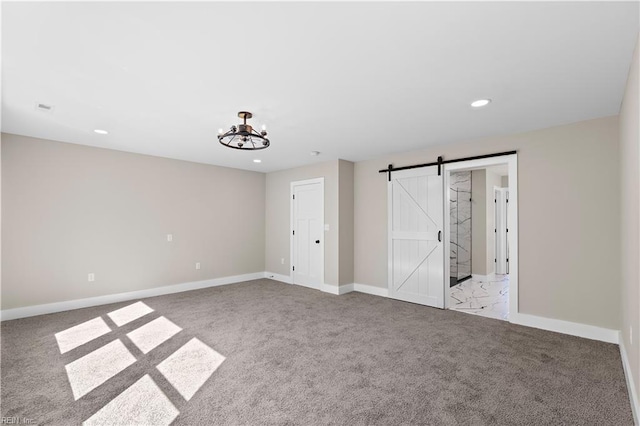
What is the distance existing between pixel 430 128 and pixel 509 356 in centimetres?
266

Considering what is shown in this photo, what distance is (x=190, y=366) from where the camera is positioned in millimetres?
2736

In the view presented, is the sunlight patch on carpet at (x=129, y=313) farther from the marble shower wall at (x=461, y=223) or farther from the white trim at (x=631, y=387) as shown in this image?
the marble shower wall at (x=461, y=223)

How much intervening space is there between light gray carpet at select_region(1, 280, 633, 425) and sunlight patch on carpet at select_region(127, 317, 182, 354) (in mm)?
84

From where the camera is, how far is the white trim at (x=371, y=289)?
5.34m

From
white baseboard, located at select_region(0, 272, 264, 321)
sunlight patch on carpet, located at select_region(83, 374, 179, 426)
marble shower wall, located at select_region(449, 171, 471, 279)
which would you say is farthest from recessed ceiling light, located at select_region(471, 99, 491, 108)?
white baseboard, located at select_region(0, 272, 264, 321)

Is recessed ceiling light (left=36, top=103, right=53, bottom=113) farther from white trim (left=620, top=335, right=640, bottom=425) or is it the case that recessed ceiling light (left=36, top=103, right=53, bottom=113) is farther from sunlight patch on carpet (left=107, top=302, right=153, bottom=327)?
white trim (left=620, top=335, right=640, bottom=425)

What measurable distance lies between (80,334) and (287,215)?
13.2 ft

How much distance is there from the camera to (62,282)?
441 centimetres

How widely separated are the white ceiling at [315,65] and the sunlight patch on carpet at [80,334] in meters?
2.51

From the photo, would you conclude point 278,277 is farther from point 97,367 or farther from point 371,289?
point 97,367

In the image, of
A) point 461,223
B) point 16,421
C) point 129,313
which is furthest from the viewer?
point 461,223

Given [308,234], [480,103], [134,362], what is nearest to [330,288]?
[308,234]

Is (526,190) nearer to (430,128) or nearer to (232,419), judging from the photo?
(430,128)

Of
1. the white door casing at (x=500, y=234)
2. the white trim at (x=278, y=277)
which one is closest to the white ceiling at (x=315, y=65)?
the white trim at (x=278, y=277)
